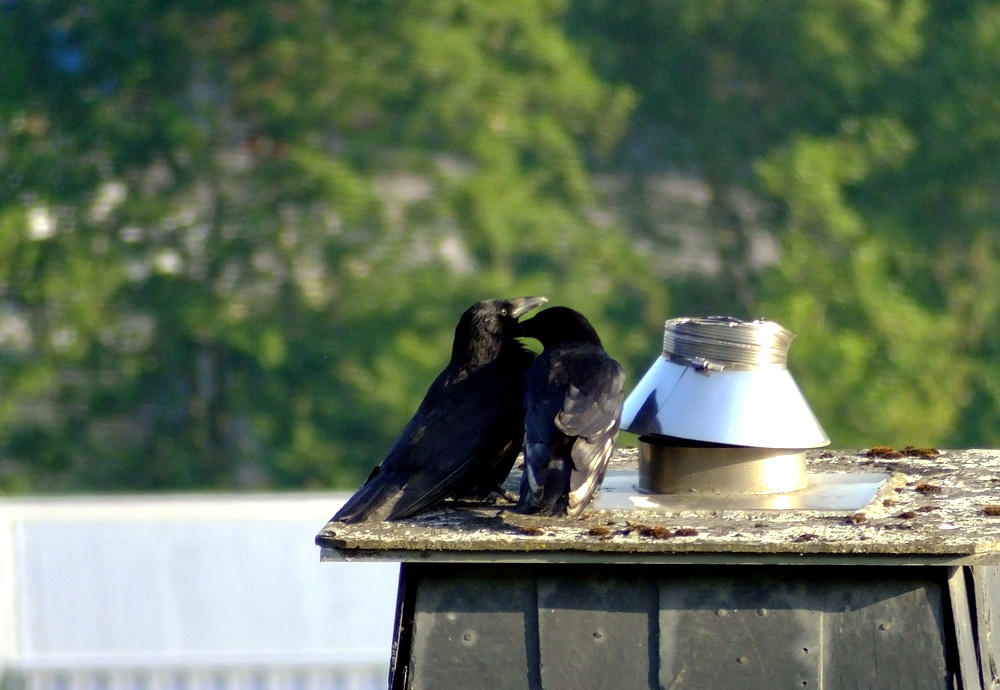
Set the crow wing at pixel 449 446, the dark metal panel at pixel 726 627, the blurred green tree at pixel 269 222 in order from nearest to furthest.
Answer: the dark metal panel at pixel 726 627
the crow wing at pixel 449 446
the blurred green tree at pixel 269 222

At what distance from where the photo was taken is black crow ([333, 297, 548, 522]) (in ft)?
9.96

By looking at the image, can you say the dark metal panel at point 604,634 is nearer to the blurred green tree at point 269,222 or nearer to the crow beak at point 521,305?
the crow beak at point 521,305

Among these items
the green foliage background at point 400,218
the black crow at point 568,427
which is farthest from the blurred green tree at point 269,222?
the black crow at point 568,427

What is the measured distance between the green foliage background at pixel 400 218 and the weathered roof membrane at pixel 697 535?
17.1 feet

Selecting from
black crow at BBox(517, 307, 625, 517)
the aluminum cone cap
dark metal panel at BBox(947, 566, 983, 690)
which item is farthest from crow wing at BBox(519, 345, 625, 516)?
dark metal panel at BBox(947, 566, 983, 690)

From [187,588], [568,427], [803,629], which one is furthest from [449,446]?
[187,588]

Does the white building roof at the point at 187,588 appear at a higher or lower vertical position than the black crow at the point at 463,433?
lower

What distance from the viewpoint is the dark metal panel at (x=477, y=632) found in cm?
284

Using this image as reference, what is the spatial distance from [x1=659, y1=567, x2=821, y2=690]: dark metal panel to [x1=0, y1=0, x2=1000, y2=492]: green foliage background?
5.42m

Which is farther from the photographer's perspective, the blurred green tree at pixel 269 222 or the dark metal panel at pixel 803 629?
the blurred green tree at pixel 269 222

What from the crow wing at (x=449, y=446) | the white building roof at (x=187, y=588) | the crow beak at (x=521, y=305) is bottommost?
the white building roof at (x=187, y=588)

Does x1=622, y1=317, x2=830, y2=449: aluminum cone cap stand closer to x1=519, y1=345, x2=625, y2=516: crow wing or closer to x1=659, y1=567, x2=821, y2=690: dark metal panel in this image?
x1=519, y1=345, x2=625, y2=516: crow wing

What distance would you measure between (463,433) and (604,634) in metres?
0.67

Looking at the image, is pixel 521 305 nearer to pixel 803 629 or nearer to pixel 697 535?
pixel 697 535
